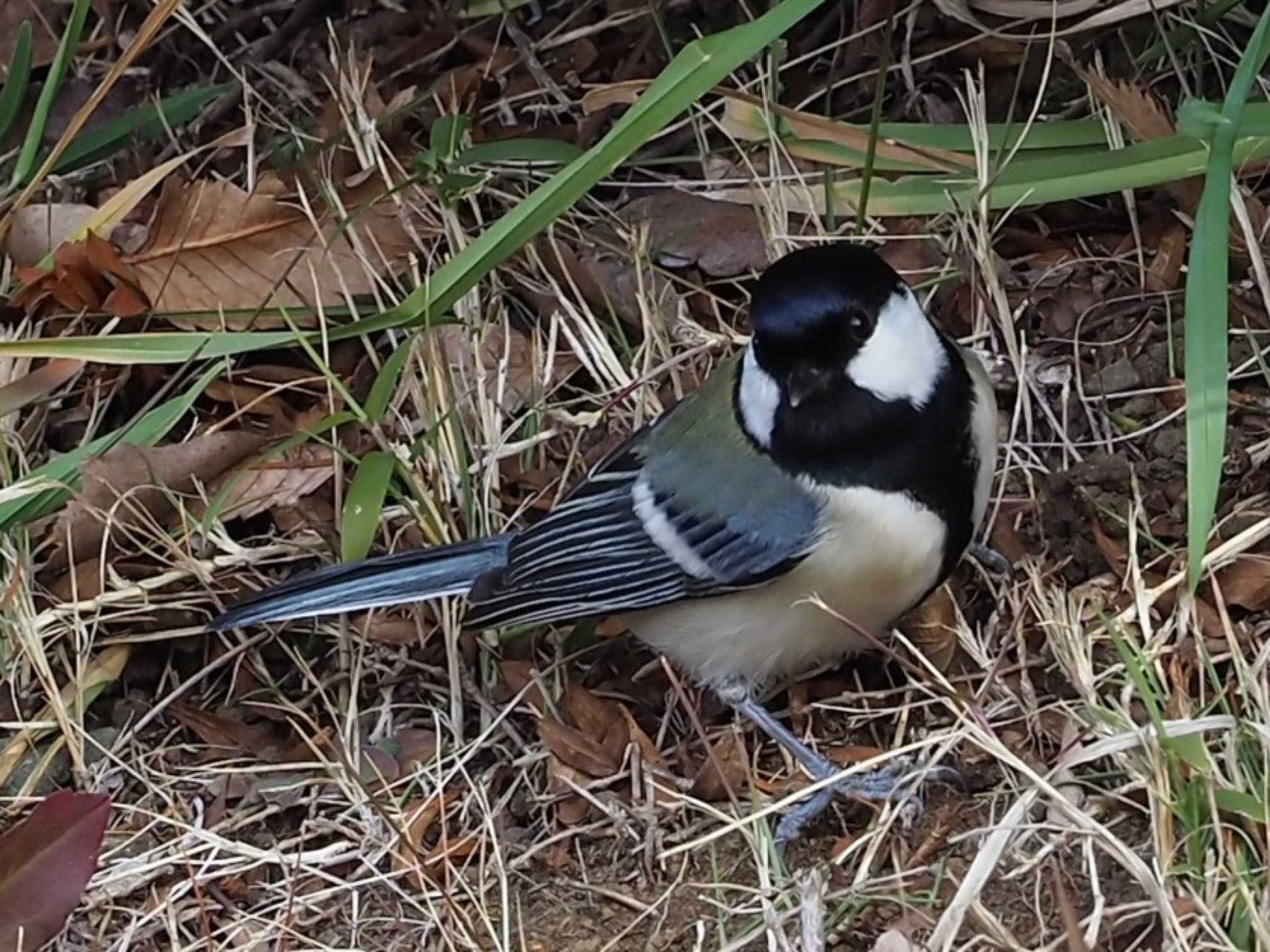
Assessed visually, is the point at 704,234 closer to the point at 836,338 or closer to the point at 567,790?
the point at 836,338

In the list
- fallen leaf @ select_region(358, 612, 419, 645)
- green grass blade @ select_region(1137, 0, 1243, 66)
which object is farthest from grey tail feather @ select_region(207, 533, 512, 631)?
green grass blade @ select_region(1137, 0, 1243, 66)

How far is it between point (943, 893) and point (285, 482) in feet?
3.58

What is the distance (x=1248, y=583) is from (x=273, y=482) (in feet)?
4.14

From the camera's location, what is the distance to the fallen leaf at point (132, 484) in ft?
7.90

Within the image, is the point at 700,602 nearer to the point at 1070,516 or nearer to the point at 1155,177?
the point at 1070,516

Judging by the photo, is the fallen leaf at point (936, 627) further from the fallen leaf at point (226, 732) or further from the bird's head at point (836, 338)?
the fallen leaf at point (226, 732)

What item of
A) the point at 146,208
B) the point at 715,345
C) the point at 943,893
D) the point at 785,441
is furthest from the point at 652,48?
the point at 943,893

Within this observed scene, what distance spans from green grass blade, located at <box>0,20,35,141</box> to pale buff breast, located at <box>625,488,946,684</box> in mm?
1334

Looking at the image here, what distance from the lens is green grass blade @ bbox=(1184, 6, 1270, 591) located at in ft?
6.37

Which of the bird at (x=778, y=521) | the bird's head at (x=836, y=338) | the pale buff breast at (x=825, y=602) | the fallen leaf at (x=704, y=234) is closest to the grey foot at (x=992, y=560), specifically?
the bird at (x=778, y=521)

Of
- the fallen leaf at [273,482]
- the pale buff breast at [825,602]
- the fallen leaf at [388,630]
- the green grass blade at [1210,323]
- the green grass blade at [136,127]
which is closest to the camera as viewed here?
the green grass blade at [1210,323]

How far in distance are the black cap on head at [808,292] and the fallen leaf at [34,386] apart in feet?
3.36

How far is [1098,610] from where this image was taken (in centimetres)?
203

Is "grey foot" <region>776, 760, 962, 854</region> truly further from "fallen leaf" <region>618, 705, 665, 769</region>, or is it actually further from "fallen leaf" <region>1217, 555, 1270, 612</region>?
"fallen leaf" <region>1217, 555, 1270, 612</region>
